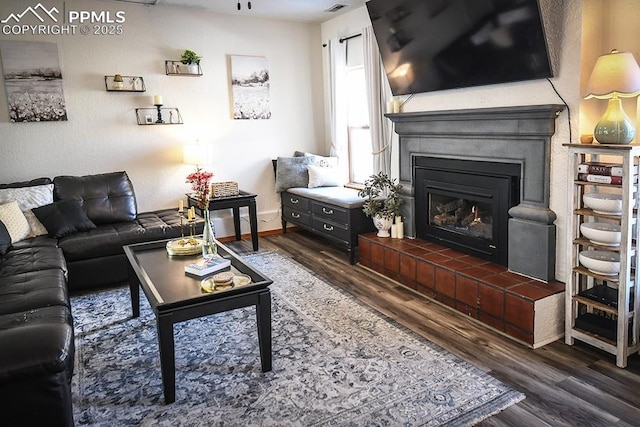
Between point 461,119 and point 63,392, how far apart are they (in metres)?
2.97

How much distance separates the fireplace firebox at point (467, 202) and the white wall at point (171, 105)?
7.28 feet

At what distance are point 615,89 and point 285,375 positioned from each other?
2.23m

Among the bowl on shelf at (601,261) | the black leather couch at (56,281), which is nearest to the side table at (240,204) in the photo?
the black leather couch at (56,281)

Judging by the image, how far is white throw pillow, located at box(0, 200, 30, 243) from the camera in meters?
3.78

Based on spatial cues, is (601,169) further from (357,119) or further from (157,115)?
(157,115)

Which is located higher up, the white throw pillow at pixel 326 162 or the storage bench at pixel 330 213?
the white throw pillow at pixel 326 162

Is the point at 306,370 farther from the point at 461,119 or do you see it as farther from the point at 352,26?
the point at 352,26

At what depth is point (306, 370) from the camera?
2.58 m

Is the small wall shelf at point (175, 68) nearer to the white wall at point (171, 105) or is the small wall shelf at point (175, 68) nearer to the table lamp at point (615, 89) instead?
the white wall at point (171, 105)

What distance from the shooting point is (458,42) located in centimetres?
334

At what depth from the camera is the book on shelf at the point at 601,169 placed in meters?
2.47

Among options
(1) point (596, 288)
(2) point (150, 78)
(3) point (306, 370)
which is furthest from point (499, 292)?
(2) point (150, 78)

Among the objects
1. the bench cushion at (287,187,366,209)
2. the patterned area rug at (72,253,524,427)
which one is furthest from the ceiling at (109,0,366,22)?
the patterned area rug at (72,253,524,427)

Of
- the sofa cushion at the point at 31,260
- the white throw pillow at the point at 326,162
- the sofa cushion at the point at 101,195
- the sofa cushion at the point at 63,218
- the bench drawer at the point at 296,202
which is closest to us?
the sofa cushion at the point at 31,260
